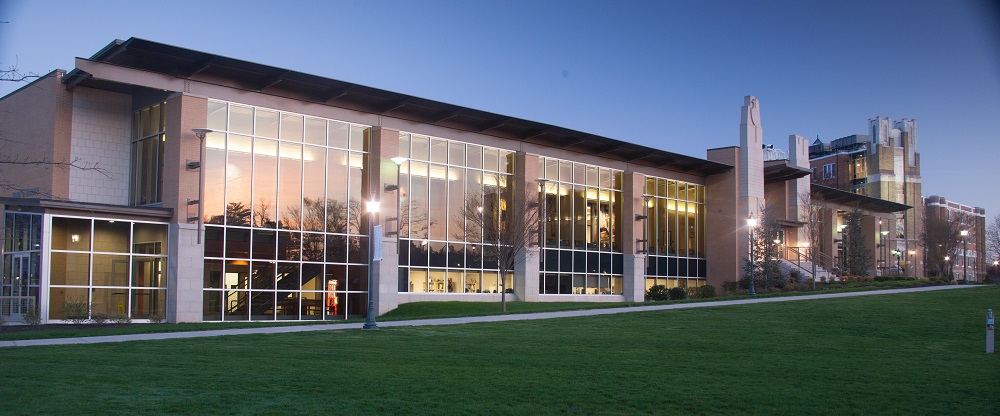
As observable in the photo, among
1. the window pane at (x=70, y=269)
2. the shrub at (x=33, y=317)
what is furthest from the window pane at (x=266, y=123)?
Result: the shrub at (x=33, y=317)

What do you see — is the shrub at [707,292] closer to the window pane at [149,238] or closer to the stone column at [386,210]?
the stone column at [386,210]

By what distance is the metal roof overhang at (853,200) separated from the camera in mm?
69312

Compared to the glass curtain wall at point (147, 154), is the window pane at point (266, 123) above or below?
above

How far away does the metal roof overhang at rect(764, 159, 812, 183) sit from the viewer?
6069cm

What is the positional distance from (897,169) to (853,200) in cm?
3828

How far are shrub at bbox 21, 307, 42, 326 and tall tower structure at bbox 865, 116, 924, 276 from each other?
99.5 metres

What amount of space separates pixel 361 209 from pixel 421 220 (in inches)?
127

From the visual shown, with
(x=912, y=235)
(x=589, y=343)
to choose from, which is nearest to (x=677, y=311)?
(x=589, y=343)

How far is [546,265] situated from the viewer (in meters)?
45.8

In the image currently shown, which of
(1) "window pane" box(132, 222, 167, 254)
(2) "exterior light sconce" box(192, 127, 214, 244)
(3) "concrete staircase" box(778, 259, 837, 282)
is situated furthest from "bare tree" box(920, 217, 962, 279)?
(1) "window pane" box(132, 222, 167, 254)

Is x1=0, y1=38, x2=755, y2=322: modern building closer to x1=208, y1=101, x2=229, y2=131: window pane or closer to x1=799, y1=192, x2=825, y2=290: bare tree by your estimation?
x1=208, y1=101, x2=229, y2=131: window pane

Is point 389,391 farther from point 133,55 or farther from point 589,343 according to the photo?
point 133,55

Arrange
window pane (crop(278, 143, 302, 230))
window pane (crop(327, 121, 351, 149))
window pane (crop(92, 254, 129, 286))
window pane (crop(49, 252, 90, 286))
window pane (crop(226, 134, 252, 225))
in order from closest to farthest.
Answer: window pane (crop(49, 252, 90, 286)), window pane (crop(92, 254, 129, 286)), window pane (crop(226, 134, 252, 225)), window pane (crop(278, 143, 302, 230)), window pane (crop(327, 121, 351, 149))

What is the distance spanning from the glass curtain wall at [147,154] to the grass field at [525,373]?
48.0 feet
